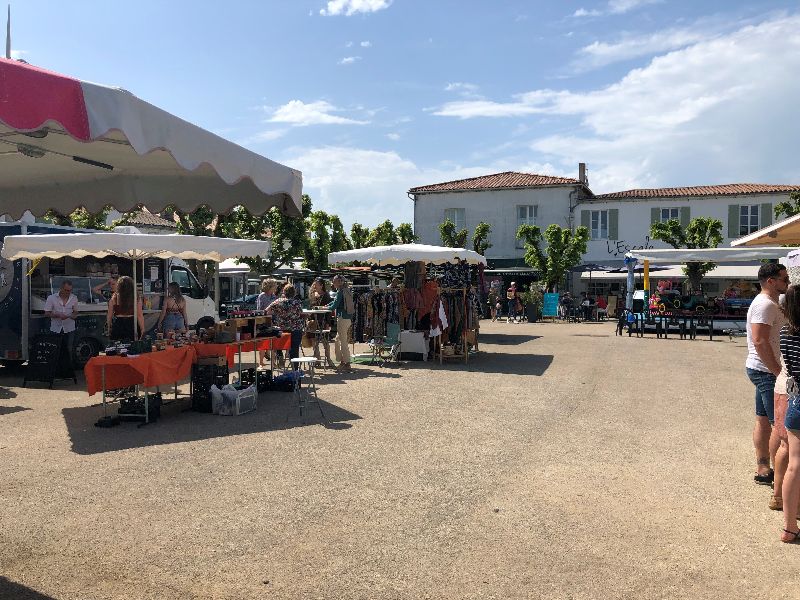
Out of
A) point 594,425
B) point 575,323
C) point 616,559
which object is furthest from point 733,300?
point 616,559

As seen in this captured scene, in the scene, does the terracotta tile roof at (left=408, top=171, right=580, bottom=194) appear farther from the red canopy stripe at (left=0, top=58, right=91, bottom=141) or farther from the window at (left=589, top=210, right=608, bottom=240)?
the red canopy stripe at (left=0, top=58, right=91, bottom=141)

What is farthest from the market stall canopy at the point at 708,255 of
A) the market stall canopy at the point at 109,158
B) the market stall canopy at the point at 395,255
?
the market stall canopy at the point at 109,158

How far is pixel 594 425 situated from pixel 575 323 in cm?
2087

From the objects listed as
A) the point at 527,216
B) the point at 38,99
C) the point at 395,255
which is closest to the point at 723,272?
the point at 527,216

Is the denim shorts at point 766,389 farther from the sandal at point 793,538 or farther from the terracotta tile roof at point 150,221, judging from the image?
the terracotta tile roof at point 150,221

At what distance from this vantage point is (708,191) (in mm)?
35500

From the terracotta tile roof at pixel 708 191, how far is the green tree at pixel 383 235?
36.9 feet

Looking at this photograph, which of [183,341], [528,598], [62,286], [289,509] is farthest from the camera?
[62,286]

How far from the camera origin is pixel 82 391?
9.86 meters

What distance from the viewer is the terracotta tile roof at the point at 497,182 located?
3712cm

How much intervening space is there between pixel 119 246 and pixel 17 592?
24.1 ft

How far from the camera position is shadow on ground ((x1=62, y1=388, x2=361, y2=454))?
21.9 feet

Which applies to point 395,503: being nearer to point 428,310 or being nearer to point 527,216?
point 428,310

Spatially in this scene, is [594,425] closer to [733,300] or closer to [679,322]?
[679,322]
